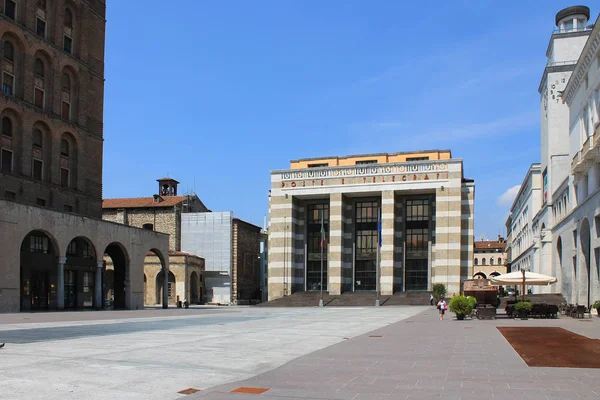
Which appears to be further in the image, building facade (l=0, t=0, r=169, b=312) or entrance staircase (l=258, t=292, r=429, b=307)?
entrance staircase (l=258, t=292, r=429, b=307)

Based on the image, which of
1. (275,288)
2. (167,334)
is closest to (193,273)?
(275,288)

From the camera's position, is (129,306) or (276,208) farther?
(276,208)

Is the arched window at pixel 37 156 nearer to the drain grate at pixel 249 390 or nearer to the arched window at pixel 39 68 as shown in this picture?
the arched window at pixel 39 68

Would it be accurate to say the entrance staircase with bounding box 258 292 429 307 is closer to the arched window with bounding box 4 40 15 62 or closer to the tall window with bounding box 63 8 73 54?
the tall window with bounding box 63 8 73 54

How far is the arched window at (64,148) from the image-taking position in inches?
2018

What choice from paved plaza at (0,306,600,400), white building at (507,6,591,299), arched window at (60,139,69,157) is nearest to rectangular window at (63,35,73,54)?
arched window at (60,139,69,157)

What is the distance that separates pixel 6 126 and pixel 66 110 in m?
7.28

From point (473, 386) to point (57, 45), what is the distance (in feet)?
160

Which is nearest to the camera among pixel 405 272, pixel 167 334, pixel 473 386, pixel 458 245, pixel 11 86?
pixel 473 386

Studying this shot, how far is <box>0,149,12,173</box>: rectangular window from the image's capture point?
147 ft

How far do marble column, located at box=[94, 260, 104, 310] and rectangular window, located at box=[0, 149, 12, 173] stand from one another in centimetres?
1005

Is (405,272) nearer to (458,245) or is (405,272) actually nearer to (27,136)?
(458,245)

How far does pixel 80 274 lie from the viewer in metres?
50.4

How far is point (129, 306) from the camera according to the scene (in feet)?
173
